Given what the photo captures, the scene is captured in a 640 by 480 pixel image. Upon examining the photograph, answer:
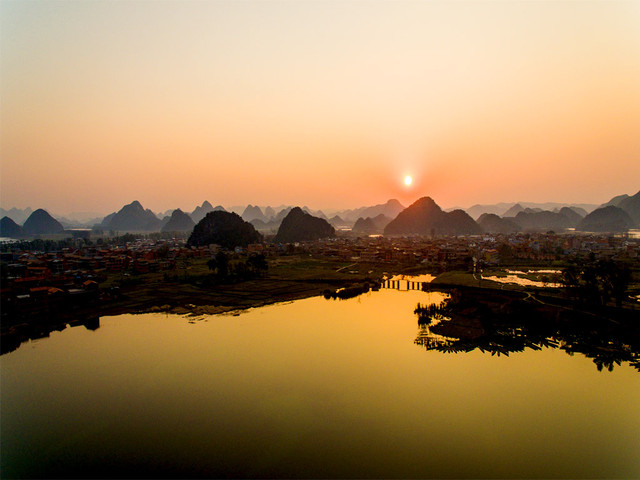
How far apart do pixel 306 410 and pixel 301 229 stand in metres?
68.7

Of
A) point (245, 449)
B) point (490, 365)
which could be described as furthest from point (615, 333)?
point (245, 449)

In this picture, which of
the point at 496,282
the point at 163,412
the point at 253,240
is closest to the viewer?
the point at 163,412

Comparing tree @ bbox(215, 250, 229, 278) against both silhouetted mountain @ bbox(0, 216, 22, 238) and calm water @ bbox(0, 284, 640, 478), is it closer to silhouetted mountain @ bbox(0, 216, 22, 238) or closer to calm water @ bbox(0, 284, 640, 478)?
calm water @ bbox(0, 284, 640, 478)

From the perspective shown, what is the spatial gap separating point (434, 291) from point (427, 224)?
72.2 m

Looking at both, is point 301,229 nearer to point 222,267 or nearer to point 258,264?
point 258,264

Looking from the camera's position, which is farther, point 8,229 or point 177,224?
point 177,224

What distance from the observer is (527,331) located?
735 inches

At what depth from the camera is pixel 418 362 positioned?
50.3 feet

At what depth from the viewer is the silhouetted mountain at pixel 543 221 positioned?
372ft

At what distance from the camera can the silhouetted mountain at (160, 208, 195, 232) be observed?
116562 millimetres

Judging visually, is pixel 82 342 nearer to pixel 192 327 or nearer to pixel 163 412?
pixel 192 327

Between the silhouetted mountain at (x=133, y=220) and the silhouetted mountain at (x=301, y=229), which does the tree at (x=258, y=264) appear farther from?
the silhouetted mountain at (x=133, y=220)

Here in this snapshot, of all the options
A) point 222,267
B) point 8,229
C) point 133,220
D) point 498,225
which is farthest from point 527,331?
point 133,220

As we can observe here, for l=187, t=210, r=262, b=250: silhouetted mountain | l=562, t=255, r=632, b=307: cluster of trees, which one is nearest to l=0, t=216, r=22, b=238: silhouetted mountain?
l=187, t=210, r=262, b=250: silhouetted mountain
